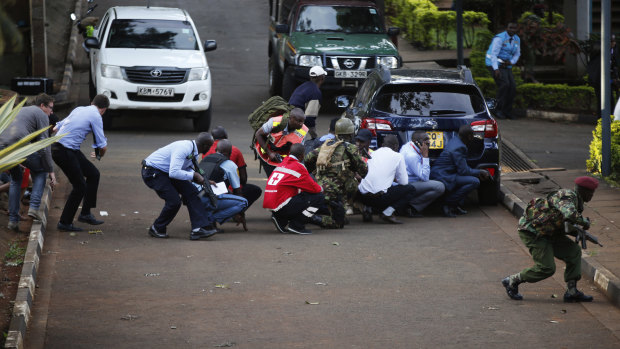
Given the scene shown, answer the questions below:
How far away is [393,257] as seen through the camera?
10.2 meters

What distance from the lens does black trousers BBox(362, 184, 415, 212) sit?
1194 centimetres

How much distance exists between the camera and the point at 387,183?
1184 centimetres

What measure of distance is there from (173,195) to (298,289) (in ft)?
8.34

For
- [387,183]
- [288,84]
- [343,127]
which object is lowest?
[387,183]

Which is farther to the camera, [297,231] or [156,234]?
[297,231]

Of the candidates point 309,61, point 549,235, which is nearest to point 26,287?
point 549,235

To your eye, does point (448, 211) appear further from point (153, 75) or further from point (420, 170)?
point (153, 75)

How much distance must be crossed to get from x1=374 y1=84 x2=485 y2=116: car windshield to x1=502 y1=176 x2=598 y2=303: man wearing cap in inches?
162

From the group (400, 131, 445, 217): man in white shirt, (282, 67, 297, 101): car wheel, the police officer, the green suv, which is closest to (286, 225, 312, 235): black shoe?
(400, 131, 445, 217): man in white shirt

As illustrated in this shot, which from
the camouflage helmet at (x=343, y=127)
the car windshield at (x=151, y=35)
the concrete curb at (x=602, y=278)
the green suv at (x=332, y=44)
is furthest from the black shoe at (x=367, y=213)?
the car windshield at (x=151, y=35)

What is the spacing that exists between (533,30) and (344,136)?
37.3 feet

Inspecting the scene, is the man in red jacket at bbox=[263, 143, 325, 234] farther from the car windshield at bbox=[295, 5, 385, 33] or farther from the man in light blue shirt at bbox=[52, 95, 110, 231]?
the car windshield at bbox=[295, 5, 385, 33]

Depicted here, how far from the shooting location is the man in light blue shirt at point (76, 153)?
36.7 ft

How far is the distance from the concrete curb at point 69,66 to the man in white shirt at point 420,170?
1055 centimetres
